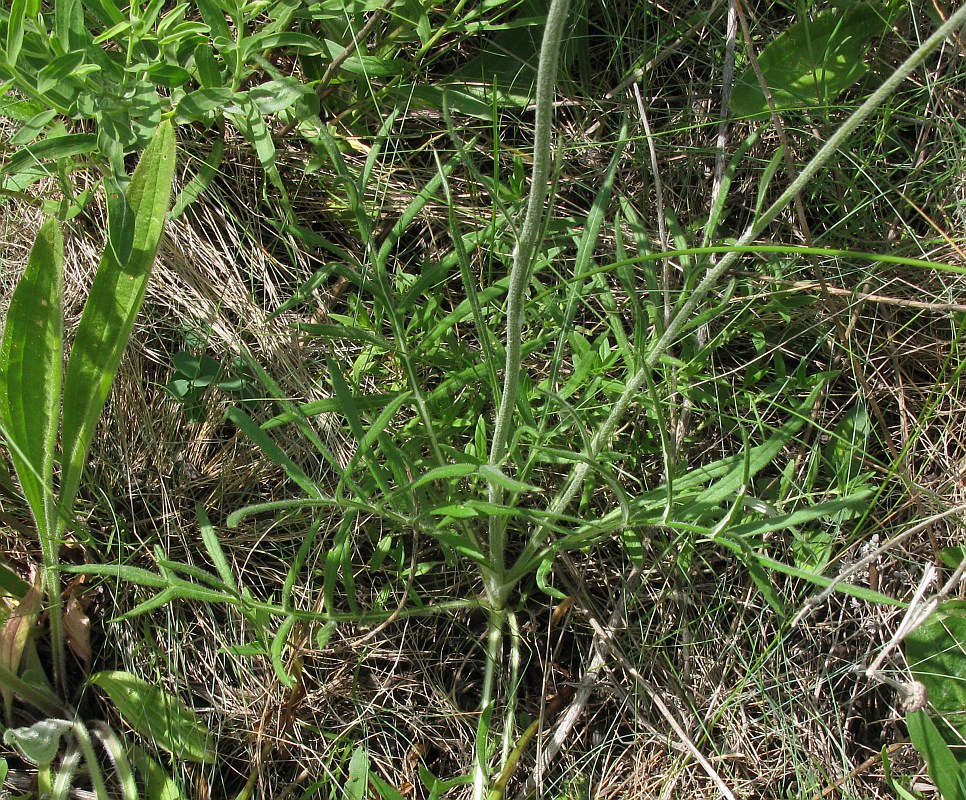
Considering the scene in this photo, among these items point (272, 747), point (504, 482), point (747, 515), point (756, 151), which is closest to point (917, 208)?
point (756, 151)

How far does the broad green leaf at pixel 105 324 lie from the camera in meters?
1.57

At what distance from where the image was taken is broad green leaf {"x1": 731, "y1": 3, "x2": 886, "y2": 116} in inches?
68.9

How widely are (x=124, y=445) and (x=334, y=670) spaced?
2.10 feet

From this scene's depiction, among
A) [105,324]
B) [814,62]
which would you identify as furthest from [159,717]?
[814,62]

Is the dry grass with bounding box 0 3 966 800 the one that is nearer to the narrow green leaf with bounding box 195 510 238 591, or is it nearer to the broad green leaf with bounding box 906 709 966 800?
the broad green leaf with bounding box 906 709 966 800

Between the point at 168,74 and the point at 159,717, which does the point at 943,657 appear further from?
the point at 168,74

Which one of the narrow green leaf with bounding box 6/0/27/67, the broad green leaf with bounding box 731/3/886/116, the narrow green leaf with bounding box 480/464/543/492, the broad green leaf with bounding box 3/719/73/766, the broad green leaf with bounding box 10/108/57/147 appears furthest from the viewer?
the broad green leaf with bounding box 731/3/886/116

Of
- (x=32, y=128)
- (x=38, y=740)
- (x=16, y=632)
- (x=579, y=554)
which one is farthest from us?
(x=579, y=554)

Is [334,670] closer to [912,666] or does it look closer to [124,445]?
[124,445]

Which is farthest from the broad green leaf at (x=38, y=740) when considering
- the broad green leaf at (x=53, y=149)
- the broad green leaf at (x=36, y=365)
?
the broad green leaf at (x=53, y=149)

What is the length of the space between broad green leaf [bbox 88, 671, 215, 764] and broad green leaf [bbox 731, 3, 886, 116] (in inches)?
64.0

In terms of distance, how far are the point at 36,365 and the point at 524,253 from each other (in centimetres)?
107

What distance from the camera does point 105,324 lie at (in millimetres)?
1625

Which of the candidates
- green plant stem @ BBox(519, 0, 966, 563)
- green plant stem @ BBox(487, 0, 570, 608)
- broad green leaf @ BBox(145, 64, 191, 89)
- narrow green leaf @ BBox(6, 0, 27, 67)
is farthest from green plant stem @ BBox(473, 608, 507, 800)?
narrow green leaf @ BBox(6, 0, 27, 67)
